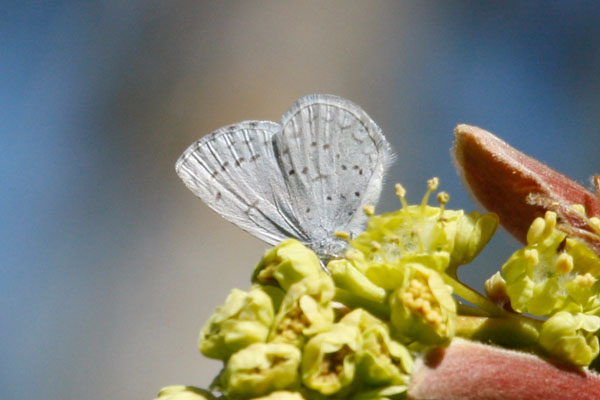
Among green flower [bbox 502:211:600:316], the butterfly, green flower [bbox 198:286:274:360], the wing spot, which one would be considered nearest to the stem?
green flower [bbox 502:211:600:316]

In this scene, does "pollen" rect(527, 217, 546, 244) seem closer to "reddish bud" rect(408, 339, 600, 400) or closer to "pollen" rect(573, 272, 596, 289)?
"pollen" rect(573, 272, 596, 289)

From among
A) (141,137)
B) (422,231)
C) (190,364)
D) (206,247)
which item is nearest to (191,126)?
(141,137)

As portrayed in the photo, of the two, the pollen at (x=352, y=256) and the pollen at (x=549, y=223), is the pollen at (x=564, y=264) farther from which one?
the pollen at (x=352, y=256)

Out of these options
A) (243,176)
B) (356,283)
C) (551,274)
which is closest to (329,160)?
(243,176)

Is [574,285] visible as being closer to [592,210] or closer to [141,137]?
[592,210]

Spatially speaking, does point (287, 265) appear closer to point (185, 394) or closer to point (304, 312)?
point (304, 312)

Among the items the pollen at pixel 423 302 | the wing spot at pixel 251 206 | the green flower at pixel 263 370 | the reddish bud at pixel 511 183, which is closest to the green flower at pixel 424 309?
the pollen at pixel 423 302
